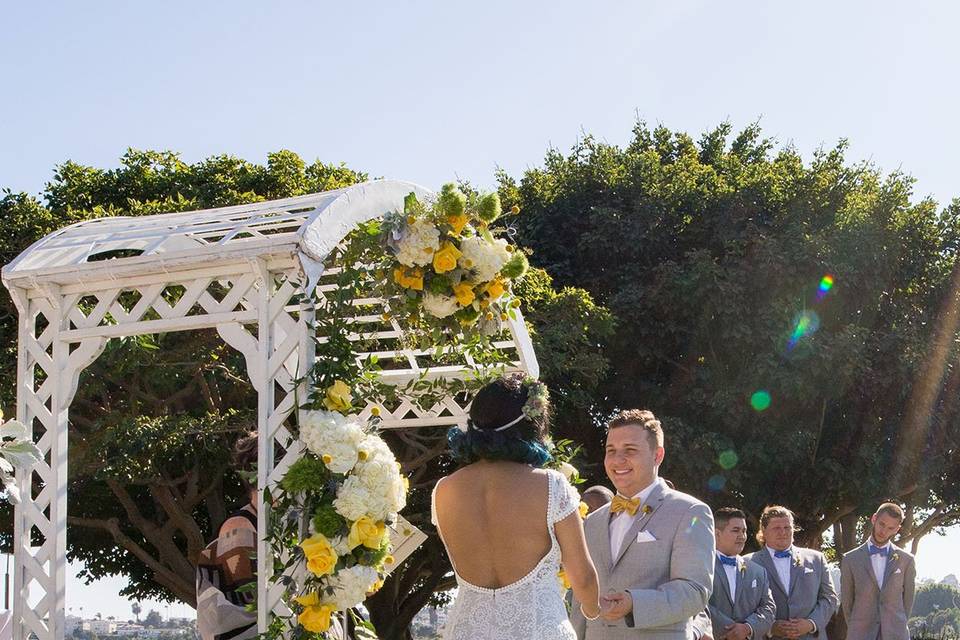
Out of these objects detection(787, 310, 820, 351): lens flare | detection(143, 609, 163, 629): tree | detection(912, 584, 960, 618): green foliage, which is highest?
detection(787, 310, 820, 351): lens flare

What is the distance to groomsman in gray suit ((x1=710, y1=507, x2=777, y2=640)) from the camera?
870 cm

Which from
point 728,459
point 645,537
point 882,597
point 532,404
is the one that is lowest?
point 882,597

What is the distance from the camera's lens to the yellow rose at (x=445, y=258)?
677cm

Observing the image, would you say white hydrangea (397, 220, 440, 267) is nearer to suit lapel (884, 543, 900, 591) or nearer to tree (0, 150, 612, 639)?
suit lapel (884, 543, 900, 591)

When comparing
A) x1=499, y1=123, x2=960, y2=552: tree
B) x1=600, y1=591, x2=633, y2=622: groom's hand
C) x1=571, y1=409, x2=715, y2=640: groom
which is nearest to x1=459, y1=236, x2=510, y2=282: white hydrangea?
x1=571, y1=409, x2=715, y2=640: groom

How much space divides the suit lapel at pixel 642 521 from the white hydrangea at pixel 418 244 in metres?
2.07

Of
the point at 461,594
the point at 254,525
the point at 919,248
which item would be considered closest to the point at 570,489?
the point at 461,594

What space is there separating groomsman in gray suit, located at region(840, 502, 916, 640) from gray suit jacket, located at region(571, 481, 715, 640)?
5.57 metres

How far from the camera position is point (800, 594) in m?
9.42

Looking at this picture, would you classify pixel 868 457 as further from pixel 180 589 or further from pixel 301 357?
pixel 301 357

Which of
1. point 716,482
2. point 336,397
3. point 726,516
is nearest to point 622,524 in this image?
point 336,397

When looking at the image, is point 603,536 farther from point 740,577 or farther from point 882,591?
point 882,591

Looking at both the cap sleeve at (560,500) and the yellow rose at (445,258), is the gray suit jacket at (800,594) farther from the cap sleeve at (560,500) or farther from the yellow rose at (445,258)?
the cap sleeve at (560,500)

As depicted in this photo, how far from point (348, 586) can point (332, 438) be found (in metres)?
0.70
